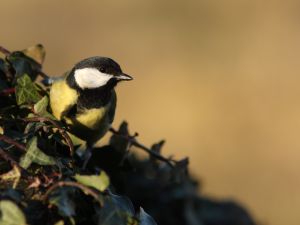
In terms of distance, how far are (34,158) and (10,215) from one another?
0.17m

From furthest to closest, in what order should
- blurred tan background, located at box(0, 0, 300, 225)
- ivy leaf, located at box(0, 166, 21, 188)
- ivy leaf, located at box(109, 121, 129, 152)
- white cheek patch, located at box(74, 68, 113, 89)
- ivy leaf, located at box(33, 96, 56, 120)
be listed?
blurred tan background, located at box(0, 0, 300, 225) → white cheek patch, located at box(74, 68, 113, 89) → ivy leaf, located at box(109, 121, 129, 152) → ivy leaf, located at box(33, 96, 56, 120) → ivy leaf, located at box(0, 166, 21, 188)

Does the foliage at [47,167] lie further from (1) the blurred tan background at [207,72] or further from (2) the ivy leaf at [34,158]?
(1) the blurred tan background at [207,72]

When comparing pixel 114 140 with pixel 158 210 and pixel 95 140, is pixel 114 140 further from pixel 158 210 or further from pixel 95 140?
pixel 158 210

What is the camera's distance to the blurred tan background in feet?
20.4

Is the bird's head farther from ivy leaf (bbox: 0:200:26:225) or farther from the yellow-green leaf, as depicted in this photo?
ivy leaf (bbox: 0:200:26:225)

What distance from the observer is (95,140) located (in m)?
2.40

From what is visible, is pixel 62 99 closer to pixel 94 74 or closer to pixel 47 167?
pixel 94 74

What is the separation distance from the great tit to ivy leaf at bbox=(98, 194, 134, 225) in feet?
2.89

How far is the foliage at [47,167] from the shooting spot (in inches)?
52.4

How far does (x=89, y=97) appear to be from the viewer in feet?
8.24

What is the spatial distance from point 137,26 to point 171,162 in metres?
7.64

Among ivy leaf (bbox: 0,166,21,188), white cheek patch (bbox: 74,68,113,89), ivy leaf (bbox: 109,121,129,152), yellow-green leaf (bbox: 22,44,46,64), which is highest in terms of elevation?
yellow-green leaf (bbox: 22,44,46,64)


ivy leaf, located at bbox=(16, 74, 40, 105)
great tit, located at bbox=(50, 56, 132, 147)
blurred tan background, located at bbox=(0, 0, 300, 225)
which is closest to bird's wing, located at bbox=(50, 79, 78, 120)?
great tit, located at bbox=(50, 56, 132, 147)

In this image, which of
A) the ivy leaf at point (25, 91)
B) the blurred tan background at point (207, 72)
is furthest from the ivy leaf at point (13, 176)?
the blurred tan background at point (207, 72)
